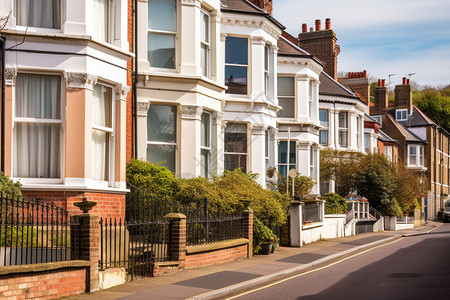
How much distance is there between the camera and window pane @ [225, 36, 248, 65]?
25.6 m

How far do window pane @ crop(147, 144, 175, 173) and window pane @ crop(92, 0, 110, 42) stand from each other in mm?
4635

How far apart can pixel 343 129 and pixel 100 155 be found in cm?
2783

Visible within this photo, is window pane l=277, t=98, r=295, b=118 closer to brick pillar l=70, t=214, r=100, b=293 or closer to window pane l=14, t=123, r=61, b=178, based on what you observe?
window pane l=14, t=123, r=61, b=178

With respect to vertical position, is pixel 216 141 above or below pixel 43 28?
below

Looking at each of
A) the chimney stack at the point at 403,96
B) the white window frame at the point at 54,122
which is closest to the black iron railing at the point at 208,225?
the white window frame at the point at 54,122

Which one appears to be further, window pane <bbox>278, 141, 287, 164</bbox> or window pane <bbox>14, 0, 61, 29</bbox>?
window pane <bbox>278, 141, 287, 164</bbox>

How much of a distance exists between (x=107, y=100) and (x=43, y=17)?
7.87ft

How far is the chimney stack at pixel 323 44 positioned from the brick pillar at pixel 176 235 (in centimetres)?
3092

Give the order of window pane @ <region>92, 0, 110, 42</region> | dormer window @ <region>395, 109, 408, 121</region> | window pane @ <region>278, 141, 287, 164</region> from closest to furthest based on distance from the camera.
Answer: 1. window pane @ <region>92, 0, 110, 42</region>
2. window pane @ <region>278, 141, 287, 164</region>
3. dormer window @ <region>395, 109, 408, 121</region>

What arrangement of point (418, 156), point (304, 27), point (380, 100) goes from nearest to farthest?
point (304, 27)
point (380, 100)
point (418, 156)

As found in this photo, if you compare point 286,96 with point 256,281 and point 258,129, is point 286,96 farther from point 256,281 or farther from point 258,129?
point 256,281

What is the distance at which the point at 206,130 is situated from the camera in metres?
21.9

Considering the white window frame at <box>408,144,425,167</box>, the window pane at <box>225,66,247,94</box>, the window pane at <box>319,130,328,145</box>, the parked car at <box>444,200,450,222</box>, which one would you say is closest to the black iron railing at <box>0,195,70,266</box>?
the window pane at <box>225,66,247,94</box>

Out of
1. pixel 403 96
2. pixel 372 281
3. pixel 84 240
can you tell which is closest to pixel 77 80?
pixel 84 240
